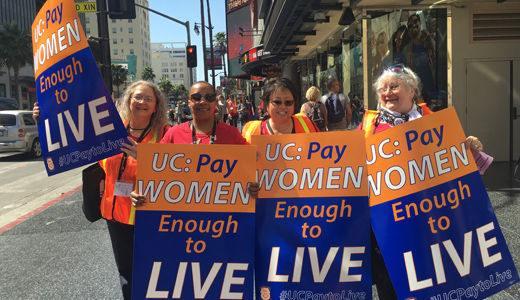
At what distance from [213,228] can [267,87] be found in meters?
1.15

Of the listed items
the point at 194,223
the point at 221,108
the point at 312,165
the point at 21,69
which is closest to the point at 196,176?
the point at 194,223

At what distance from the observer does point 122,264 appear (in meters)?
2.66

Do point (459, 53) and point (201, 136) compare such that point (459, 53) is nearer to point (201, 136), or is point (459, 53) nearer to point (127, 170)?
point (201, 136)

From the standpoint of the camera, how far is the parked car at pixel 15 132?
13.5 meters

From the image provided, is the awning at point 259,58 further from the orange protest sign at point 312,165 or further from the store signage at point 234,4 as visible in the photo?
the store signage at point 234,4

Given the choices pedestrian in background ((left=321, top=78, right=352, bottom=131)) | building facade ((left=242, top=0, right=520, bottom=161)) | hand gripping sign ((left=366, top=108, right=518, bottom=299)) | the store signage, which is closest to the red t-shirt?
hand gripping sign ((left=366, top=108, right=518, bottom=299))

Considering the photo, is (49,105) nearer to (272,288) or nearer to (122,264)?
(122,264)

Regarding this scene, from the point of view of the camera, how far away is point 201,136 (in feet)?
8.81

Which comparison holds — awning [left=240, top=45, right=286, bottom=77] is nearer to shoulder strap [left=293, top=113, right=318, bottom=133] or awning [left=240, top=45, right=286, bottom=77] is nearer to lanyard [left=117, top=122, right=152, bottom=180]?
shoulder strap [left=293, top=113, right=318, bottom=133]

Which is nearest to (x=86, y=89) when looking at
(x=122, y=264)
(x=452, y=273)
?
(x=122, y=264)

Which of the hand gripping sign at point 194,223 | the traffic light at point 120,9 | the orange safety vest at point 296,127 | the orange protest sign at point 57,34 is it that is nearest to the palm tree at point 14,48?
the traffic light at point 120,9

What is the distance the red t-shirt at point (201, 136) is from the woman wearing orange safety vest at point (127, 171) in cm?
15

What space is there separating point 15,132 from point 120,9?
9243 mm

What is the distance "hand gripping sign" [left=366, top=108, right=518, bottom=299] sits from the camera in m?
2.31
